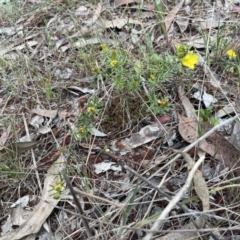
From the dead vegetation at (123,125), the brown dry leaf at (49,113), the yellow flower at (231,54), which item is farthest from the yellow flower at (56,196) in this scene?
the yellow flower at (231,54)

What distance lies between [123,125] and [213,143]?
353mm

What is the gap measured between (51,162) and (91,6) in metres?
1.05

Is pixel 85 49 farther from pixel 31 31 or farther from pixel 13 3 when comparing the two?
pixel 13 3

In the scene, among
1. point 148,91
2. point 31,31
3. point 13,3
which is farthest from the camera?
point 13,3

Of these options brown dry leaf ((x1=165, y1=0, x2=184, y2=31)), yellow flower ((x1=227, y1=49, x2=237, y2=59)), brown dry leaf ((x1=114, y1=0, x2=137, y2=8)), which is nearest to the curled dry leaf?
yellow flower ((x1=227, y1=49, x2=237, y2=59))

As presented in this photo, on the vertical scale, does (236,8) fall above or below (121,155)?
above

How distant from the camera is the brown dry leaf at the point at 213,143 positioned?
1391 mm

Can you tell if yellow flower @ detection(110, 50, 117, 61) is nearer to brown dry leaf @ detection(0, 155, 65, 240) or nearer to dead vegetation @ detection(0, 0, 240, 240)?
dead vegetation @ detection(0, 0, 240, 240)

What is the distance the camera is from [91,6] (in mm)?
2246

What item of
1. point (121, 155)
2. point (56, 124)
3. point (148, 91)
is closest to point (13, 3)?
point (56, 124)

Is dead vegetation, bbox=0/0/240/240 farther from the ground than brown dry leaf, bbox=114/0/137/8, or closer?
closer

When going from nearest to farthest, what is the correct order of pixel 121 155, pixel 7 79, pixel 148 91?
pixel 121 155 < pixel 148 91 < pixel 7 79

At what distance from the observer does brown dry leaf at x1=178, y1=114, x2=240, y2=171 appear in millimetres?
1391

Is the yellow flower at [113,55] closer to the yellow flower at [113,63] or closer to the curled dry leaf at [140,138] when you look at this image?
the yellow flower at [113,63]
